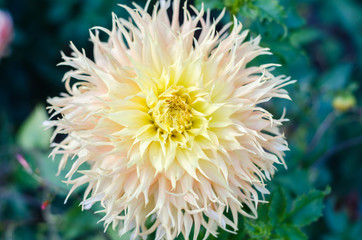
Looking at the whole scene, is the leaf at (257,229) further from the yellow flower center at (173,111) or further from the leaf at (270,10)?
the leaf at (270,10)

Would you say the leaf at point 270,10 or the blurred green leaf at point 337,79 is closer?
the leaf at point 270,10

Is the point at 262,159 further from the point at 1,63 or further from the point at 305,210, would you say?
the point at 1,63

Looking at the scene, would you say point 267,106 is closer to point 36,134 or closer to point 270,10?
point 270,10

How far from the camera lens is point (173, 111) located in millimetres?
1137

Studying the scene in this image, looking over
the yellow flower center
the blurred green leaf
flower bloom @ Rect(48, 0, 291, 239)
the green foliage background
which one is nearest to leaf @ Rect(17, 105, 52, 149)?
the green foliage background

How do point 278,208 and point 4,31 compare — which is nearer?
point 278,208

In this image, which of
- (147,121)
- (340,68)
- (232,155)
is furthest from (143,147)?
(340,68)

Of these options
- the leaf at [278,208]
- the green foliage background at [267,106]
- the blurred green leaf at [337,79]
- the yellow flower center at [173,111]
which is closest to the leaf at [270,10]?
the green foliage background at [267,106]

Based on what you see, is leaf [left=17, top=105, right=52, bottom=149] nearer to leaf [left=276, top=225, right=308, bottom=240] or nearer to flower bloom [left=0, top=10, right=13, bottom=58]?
flower bloom [left=0, top=10, right=13, bottom=58]

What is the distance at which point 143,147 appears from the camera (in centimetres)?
102

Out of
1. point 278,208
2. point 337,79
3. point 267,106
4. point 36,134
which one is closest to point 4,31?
point 36,134

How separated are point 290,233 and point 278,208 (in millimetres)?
90

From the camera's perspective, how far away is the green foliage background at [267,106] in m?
1.61

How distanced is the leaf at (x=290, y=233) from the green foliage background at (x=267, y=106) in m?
0.02
